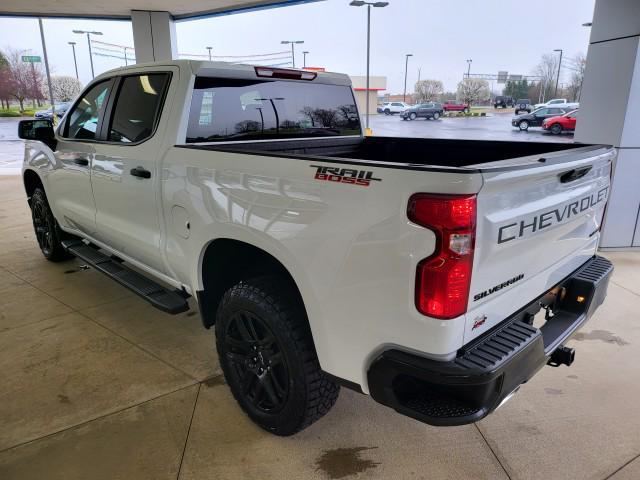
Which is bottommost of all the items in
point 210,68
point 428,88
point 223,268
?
point 223,268

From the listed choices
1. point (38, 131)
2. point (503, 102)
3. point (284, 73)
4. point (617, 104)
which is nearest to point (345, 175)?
point (284, 73)

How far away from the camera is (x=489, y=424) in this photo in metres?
2.45

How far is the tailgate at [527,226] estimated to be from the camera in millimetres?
1524

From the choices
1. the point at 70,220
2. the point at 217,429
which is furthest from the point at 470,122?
the point at 217,429

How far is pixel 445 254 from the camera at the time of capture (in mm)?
1459

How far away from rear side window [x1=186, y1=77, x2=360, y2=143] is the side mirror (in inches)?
81.7

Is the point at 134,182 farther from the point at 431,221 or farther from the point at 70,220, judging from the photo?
the point at 431,221

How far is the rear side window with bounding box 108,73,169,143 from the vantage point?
2.80m

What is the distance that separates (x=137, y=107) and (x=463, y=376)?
8.56 feet

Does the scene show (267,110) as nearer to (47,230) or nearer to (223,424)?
(223,424)

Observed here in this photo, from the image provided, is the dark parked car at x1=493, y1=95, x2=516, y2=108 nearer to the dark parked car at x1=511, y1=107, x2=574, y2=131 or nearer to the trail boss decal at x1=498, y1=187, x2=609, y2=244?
the dark parked car at x1=511, y1=107, x2=574, y2=131

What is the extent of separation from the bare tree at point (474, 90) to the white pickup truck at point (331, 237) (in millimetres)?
8176

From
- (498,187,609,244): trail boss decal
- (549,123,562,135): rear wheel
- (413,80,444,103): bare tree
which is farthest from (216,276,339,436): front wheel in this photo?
(549,123,562,135): rear wheel

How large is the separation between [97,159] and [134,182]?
620 mm
